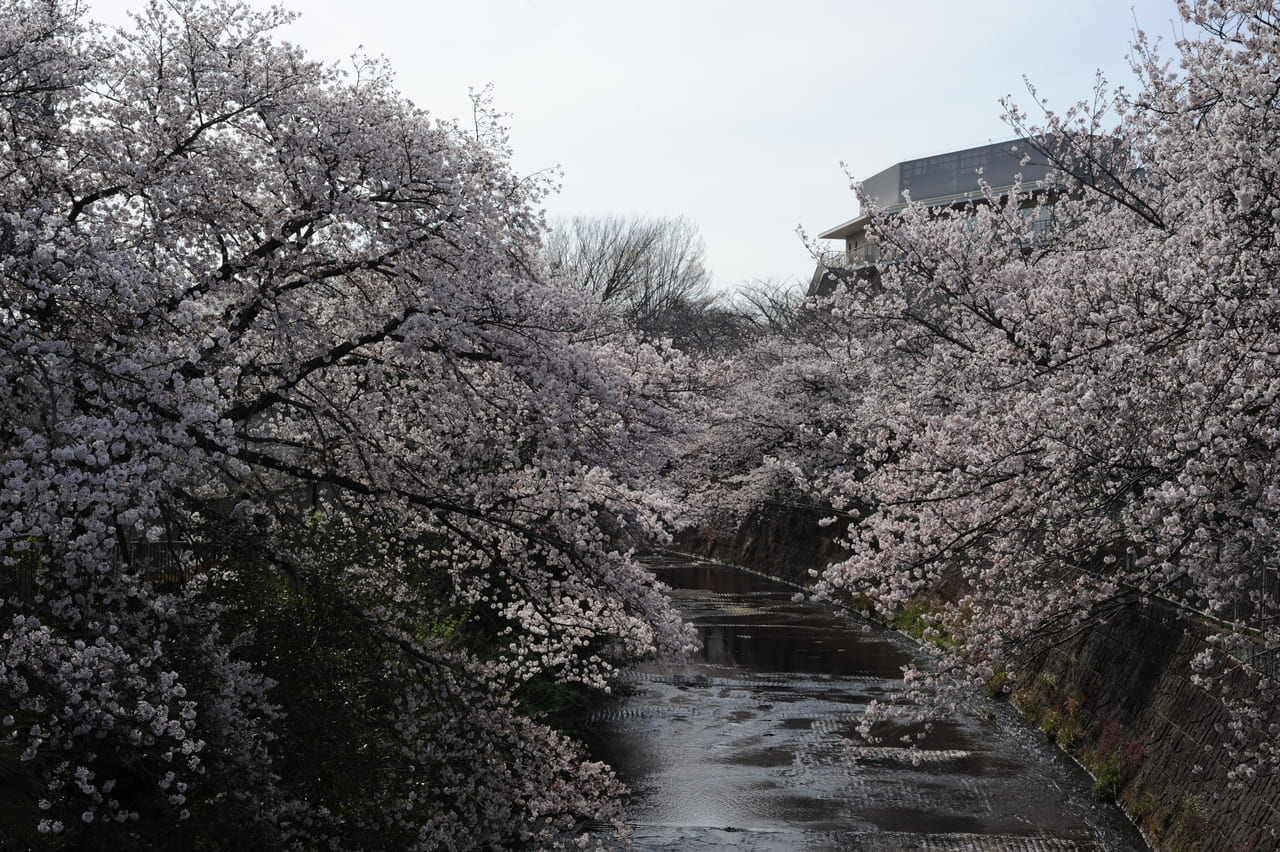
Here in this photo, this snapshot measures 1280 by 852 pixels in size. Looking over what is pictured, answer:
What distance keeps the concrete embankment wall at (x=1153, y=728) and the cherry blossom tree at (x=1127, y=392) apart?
0.46 metres

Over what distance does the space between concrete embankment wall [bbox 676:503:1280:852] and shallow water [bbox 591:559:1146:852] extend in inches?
15.9

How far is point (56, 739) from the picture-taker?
602 cm

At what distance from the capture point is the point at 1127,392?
7.52 m

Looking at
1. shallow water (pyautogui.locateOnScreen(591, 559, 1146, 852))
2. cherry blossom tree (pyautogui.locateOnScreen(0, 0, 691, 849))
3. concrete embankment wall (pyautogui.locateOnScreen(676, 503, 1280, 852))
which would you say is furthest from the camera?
shallow water (pyautogui.locateOnScreen(591, 559, 1146, 852))

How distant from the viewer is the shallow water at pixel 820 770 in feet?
39.5

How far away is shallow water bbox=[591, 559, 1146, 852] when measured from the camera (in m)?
12.0

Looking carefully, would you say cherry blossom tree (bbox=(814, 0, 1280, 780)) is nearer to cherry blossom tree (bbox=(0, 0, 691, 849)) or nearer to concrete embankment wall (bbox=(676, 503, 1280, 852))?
concrete embankment wall (bbox=(676, 503, 1280, 852))

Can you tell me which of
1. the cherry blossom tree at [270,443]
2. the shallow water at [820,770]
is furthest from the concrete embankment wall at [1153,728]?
the cherry blossom tree at [270,443]

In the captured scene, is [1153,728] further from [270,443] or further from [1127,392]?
[270,443]

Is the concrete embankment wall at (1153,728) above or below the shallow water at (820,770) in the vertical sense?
above

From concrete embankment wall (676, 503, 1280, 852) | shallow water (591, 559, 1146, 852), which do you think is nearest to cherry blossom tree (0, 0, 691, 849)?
shallow water (591, 559, 1146, 852)

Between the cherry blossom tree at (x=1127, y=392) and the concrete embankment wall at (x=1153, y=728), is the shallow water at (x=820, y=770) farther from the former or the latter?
the cherry blossom tree at (x=1127, y=392)

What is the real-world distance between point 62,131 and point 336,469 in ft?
10.9

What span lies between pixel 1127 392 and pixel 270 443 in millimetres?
6257
